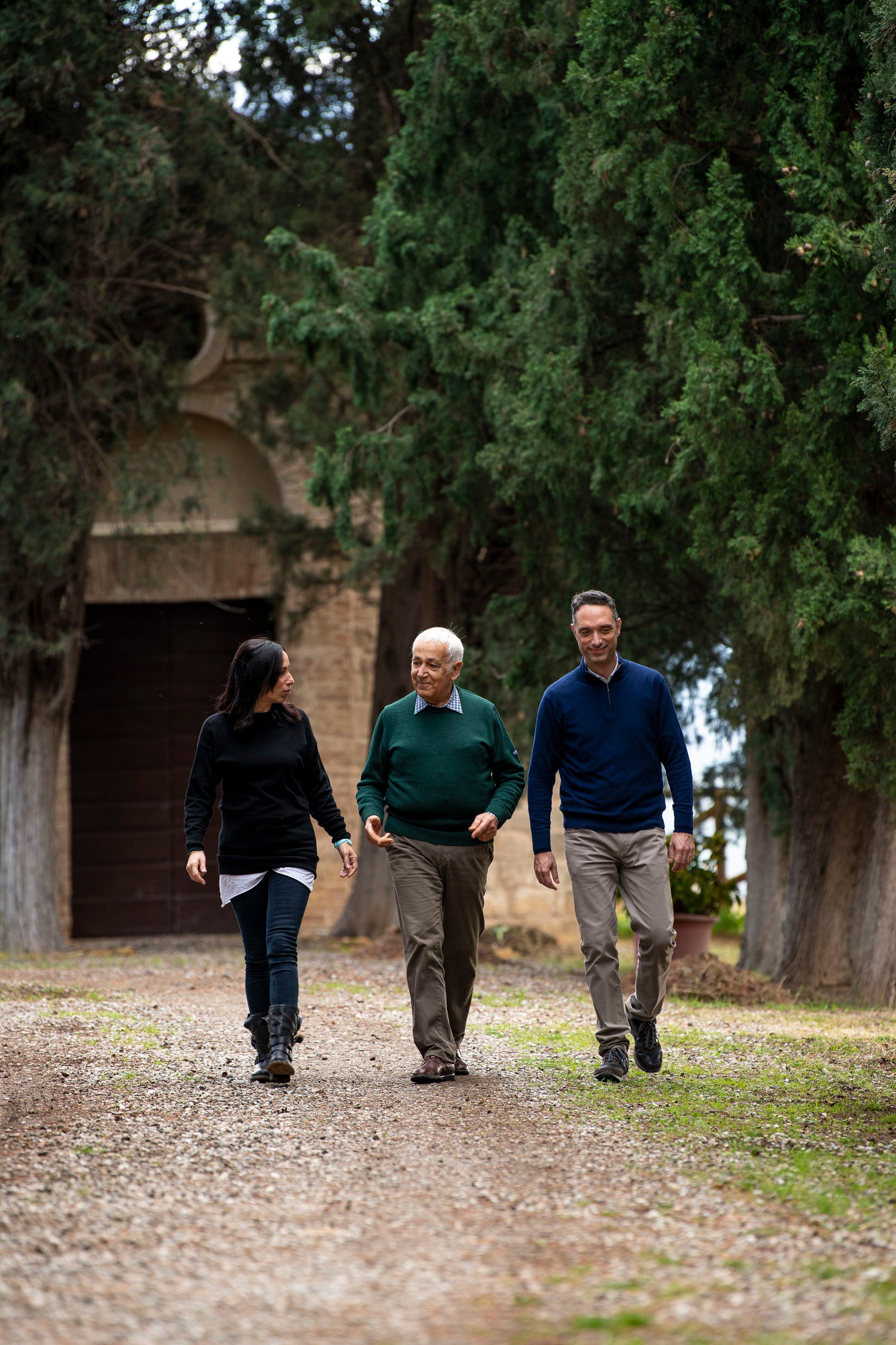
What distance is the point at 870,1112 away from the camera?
5.79 meters

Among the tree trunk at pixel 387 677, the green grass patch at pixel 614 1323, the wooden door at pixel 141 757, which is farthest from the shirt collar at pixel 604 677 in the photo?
the wooden door at pixel 141 757

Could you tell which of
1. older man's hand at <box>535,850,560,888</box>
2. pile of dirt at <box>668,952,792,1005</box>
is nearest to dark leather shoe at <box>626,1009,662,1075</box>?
older man's hand at <box>535,850,560,888</box>

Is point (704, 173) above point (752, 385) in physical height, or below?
above

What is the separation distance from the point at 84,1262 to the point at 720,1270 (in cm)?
146

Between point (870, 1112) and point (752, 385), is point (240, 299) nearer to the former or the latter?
point (752, 385)

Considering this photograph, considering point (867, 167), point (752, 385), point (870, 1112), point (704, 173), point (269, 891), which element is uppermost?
point (704, 173)

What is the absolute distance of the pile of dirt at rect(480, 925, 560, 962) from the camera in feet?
47.2

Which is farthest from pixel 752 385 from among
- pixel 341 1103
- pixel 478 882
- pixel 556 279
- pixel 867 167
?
pixel 341 1103

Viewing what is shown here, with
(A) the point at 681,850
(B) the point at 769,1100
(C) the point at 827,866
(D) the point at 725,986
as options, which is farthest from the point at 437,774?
(C) the point at 827,866

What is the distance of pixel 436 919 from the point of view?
19.8 ft

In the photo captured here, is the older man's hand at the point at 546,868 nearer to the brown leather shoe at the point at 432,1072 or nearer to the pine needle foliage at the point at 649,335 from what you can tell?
the brown leather shoe at the point at 432,1072

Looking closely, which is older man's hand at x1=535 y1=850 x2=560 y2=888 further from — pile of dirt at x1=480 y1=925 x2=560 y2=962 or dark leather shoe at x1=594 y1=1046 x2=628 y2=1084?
pile of dirt at x1=480 y1=925 x2=560 y2=962

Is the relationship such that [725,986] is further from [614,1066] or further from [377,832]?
[377,832]

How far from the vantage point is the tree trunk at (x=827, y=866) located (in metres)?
10.9
